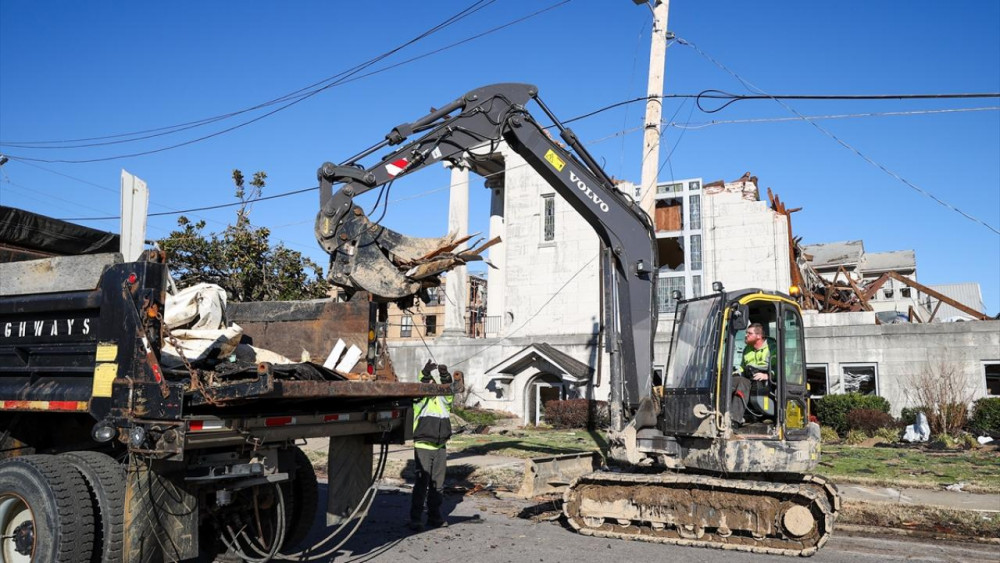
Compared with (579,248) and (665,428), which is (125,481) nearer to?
(665,428)

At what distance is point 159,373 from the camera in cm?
493

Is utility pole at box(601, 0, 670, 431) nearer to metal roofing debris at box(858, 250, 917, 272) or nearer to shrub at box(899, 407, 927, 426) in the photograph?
shrub at box(899, 407, 927, 426)

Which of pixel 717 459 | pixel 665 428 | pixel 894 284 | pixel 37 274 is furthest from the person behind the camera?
pixel 894 284

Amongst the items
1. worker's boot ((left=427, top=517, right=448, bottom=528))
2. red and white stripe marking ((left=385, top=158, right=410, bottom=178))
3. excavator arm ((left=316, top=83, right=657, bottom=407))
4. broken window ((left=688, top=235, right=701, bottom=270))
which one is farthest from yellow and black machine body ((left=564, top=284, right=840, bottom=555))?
broken window ((left=688, top=235, right=701, bottom=270))

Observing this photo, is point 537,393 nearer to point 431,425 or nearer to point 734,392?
point 431,425

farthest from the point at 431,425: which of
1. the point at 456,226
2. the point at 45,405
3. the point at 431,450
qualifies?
the point at 456,226

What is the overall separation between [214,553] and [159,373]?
2.28 meters

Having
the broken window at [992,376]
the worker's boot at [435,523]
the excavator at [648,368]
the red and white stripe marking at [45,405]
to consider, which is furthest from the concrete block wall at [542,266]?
the red and white stripe marking at [45,405]

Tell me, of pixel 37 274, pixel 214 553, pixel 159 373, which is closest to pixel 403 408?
pixel 214 553

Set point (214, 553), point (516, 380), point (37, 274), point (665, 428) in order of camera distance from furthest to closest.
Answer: point (516, 380) → point (665, 428) → point (214, 553) → point (37, 274)

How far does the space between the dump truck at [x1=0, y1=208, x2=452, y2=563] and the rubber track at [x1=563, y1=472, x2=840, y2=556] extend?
3.12 metres

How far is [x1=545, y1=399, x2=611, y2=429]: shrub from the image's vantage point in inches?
917

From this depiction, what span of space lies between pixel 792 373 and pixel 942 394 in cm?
1503

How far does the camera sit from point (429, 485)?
8758 mm
